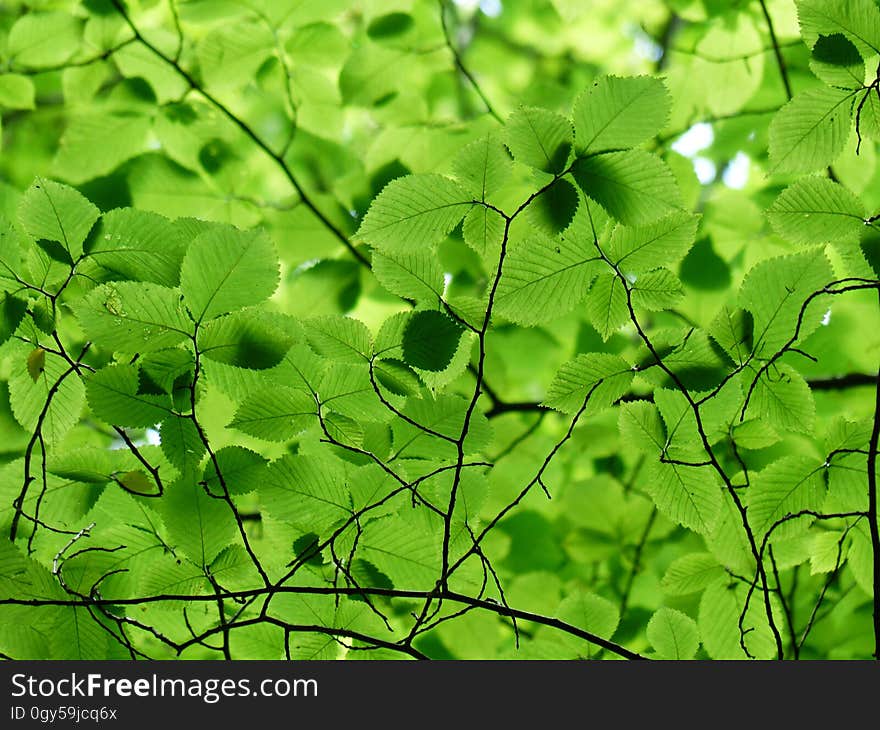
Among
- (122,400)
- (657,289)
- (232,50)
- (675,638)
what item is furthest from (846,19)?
(232,50)

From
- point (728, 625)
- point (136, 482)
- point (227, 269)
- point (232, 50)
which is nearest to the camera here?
point (227, 269)

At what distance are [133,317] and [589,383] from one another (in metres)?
0.46

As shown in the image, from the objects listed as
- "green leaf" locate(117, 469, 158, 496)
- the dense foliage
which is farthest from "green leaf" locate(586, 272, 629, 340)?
"green leaf" locate(117, 469, 158, 496)

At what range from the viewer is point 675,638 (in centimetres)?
89

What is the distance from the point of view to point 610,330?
815mm

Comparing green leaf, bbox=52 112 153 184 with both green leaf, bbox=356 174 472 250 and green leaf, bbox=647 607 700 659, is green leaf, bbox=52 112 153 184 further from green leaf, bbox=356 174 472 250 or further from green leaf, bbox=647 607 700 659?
green leaf, bbox=647 607 700 659

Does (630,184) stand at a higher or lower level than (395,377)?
higher

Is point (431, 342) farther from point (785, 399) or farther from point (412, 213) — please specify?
point (785, 399)

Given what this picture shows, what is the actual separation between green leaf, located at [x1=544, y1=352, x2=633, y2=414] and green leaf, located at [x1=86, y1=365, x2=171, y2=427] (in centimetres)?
39

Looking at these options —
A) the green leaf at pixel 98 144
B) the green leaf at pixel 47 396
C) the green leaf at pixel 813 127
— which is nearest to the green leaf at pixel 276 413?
the green leaf at pixel 47 396

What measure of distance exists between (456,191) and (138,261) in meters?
0.33

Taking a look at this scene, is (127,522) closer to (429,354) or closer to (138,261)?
(138,261)

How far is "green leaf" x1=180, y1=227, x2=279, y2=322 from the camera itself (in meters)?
0.70
